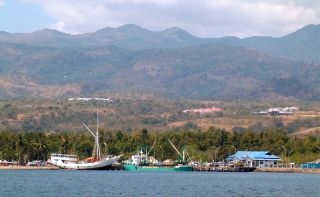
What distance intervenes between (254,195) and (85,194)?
76.3 ft

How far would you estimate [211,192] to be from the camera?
116938 mm

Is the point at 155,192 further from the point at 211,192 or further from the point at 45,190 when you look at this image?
the point at 45,190

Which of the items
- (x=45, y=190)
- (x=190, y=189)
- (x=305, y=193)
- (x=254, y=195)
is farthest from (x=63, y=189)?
(x=305, y=193)

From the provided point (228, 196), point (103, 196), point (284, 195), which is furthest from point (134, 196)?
point (284, 195)

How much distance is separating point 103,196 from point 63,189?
1515cm

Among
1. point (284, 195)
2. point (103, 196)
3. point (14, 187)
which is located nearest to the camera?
point (103, 196)

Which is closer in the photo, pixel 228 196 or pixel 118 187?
pixel 228 196

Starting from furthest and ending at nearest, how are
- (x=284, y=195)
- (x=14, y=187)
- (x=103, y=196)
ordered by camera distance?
(x=14, y=187) → (x=284, y=195) → (x=103, y=196)

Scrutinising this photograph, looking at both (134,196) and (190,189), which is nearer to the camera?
(134,196)

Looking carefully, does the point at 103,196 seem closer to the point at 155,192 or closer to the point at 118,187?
the point at 155,192

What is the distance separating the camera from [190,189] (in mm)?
123375

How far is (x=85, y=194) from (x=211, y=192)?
64.4ft

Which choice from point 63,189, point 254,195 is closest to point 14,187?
point 63,189

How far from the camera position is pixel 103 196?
10494cm
